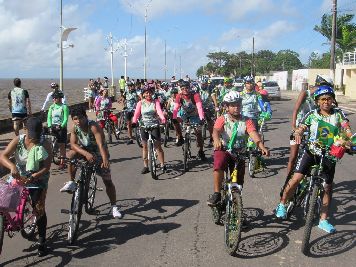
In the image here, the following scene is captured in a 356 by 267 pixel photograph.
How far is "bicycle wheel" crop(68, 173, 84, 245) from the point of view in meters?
5.80

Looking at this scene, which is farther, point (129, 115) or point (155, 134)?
point (129, 115)

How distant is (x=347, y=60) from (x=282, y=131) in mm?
31237

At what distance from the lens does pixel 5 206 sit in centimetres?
497

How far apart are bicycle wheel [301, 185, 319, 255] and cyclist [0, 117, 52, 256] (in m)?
2.95

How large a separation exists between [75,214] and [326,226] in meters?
3.16

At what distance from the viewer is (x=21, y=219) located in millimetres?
5367

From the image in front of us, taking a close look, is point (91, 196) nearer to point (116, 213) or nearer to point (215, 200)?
point (116, 213)

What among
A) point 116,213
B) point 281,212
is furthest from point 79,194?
point 281,212

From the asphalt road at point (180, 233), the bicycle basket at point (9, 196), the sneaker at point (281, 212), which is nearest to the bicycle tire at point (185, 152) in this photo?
the asphalt road at point (180, 233)

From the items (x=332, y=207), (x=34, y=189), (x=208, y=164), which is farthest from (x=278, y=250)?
(x=208, y=164)

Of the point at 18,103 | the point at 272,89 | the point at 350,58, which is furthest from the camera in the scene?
the point at 350,58

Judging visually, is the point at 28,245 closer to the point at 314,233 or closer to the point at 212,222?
the point at 212,222

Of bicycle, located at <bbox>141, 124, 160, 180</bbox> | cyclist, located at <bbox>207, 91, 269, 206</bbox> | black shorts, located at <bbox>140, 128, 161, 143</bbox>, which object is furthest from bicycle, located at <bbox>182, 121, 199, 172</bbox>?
cyclist, located at <bbox>207, 91, 269, 206</bbox>

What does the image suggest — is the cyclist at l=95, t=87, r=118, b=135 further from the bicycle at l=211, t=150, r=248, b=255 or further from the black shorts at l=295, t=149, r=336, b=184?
the black shorts at l=295, t=149, r=336, b=184
